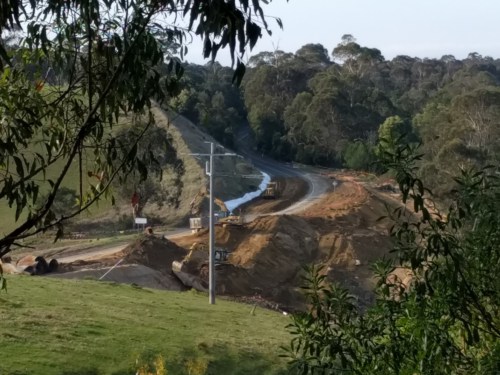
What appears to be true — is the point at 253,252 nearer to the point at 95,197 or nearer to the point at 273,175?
the point at 273,175

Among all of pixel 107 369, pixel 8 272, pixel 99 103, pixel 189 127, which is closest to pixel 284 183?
pixel 189 127

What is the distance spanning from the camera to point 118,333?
17.4m

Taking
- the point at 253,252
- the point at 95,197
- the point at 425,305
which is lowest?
the point at 253,252

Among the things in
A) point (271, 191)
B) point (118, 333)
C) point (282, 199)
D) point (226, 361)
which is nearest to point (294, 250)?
point (282, 199)

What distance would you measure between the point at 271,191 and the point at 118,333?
34457 mm

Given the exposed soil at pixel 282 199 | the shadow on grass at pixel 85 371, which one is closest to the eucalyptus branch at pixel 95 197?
the shadow on grass at pixel 85 371

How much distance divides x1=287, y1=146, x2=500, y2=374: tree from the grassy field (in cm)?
1018

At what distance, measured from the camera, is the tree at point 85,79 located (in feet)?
15.6

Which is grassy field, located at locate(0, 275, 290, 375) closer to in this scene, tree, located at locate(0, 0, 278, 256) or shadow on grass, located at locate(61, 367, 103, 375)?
shadow on grass, located at locate(61, 367, 103, 375)

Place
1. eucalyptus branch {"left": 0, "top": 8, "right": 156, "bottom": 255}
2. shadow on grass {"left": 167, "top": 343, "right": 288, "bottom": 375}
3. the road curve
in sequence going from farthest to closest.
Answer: the road curve, shadow on grass {"left": 167, "top": 343, "right": 288, "bottom": 375}, eucalyptus branch {"left": 0, "top": 8, "right": 156, "bottom": 255}

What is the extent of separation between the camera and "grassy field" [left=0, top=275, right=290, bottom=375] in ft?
49.0

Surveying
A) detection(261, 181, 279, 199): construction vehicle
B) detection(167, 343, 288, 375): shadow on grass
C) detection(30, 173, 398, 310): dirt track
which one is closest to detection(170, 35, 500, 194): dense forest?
detection(30, 173, 398, 310): dirt track

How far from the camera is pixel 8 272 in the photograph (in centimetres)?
2752

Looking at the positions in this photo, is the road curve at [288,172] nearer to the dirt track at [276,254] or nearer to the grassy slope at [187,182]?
the dirt track at [276,254]
